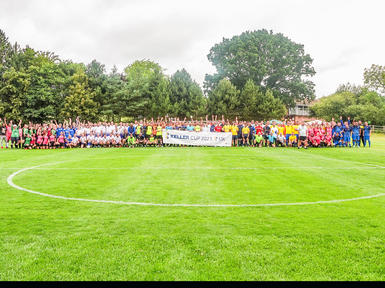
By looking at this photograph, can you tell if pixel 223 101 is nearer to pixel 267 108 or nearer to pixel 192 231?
A: pixel 267 108

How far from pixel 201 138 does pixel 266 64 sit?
1573 inches

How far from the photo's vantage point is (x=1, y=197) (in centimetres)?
706

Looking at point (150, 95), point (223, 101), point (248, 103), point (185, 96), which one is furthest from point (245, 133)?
point (248, 103)

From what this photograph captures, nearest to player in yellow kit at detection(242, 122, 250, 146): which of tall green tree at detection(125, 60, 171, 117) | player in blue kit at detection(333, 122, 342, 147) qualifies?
player in blue kit at detection(333, 122, 342, 147)

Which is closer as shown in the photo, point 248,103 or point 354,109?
point 248,103

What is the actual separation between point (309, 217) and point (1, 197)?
244 inches

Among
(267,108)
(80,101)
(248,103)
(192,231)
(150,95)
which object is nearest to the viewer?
(192,231)

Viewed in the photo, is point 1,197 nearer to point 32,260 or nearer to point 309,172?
point 32,260

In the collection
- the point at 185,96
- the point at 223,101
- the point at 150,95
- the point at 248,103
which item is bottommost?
the point at 248,103

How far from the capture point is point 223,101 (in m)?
45.9

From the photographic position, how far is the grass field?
3594 millimetres

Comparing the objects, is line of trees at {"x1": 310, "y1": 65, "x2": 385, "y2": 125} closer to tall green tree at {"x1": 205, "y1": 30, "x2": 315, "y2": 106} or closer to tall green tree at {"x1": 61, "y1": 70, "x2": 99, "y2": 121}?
tall green tree at {"x1": 205, "y1": 30, "x2": 315, "y2": 106}

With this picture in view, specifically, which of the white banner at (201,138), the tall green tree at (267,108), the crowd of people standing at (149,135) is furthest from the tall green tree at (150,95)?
the white banner at (201,138)

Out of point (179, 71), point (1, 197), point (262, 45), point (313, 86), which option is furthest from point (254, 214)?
point (313, 86)
